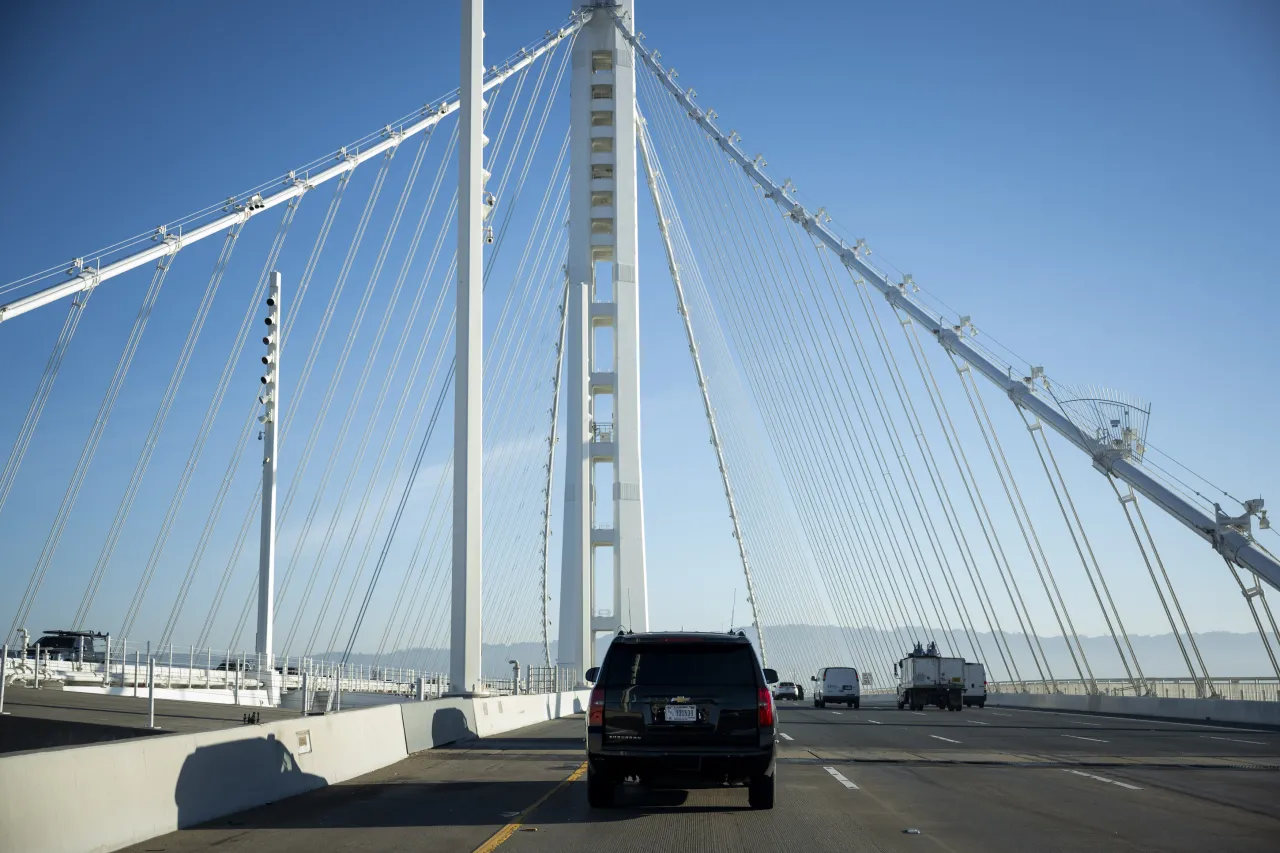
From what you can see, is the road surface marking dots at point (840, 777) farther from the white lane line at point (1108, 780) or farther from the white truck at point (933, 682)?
the white truck at point (933, 682)

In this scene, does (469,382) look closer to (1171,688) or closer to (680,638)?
(680,638)

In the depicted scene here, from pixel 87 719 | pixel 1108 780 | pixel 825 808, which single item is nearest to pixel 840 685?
pixel 87 719

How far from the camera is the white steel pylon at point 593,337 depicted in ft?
146

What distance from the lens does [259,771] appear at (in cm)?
1152

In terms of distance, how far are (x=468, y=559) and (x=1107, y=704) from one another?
85.5 feet

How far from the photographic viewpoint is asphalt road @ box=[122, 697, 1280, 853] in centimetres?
923

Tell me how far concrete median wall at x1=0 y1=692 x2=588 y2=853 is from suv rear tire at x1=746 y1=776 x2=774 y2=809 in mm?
4323

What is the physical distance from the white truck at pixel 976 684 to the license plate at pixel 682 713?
4005 cm

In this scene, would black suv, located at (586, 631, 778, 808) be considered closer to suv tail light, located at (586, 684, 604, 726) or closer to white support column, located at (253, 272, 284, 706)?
suv tail light, located at (586, 684, 604, 726)

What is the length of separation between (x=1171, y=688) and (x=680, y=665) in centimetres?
3082

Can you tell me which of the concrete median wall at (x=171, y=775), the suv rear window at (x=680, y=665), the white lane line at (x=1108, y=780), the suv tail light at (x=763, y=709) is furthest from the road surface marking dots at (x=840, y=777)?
the concrete median wall at (x=171, y=775)

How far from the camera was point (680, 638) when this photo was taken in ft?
36.9

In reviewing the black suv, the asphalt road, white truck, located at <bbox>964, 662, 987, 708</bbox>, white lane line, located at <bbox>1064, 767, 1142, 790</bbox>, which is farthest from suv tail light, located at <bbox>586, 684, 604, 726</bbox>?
white truck, located at <bbox>964, 662, 987, 708</bbox>

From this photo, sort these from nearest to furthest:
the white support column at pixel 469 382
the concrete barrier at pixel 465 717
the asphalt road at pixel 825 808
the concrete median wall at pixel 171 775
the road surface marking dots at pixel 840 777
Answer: the concrete median wall at pixel 171 775 < the asphalt road at pixel 825 808 < the road surface marking dots at pixel 840 777 < the concrete barrier at pixel 465 717 < the white support column at pixel 469 382
